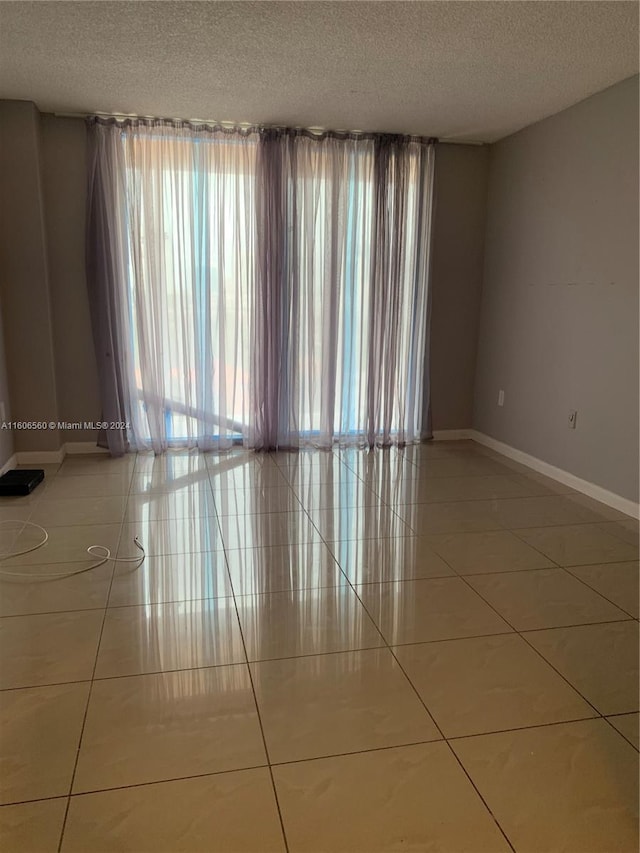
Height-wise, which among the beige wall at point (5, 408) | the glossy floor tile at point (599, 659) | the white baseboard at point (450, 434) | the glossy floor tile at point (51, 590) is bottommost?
the glossy floor tile at point (599, 659)

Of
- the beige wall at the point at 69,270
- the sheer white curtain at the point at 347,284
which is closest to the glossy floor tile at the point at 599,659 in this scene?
the sheer white curtain at the point at 347,284

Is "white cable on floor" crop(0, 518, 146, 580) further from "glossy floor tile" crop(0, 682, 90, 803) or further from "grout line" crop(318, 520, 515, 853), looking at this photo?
"grout line" crop(318, 520, 515, 853)

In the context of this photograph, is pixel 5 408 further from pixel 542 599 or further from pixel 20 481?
pixel 542 599

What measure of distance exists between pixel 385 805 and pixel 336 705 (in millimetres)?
365

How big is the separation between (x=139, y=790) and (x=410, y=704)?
77 cm

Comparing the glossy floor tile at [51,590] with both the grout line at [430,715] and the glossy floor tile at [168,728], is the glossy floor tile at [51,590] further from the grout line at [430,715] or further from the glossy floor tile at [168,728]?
the grout line at [430,715]

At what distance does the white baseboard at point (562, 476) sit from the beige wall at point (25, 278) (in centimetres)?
327

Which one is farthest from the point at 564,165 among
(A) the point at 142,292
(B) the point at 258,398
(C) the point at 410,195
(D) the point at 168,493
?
(D) the point at 168,493

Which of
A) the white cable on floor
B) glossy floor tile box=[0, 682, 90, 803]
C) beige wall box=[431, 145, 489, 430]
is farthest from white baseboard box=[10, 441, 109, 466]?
beige wall box=[431, 145, 489, 430]

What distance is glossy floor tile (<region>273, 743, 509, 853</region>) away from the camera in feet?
4.41

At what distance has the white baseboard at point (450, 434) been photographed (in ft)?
16.5

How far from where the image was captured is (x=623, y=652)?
6.67 feet

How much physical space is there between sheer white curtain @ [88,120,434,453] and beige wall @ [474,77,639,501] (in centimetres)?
61

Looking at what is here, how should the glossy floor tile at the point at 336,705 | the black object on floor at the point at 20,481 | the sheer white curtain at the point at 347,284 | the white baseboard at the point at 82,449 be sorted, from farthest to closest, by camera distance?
the white baseboard at the point at 82,449 < the sheer white curtain at the point at 347,284 < the black object on floor at the point at 20,481 < the glossy floor tile at the point at 336,705
